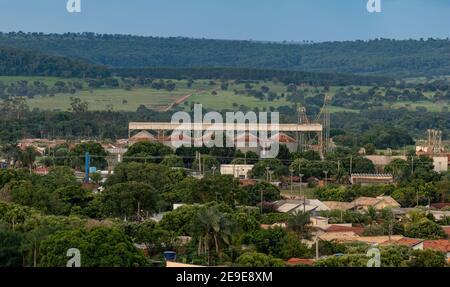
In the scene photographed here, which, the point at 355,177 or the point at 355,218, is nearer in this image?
the point at 355,218

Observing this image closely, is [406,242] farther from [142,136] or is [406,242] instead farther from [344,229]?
[142,136]

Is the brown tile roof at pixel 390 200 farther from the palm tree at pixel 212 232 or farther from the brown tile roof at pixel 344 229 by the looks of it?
the palm tree at pixel 212 232

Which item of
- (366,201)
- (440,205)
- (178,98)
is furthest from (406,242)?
(178,98)

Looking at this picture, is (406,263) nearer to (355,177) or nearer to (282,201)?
(282,201)

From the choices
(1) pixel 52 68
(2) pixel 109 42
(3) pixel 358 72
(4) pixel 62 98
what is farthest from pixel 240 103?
(2) pixel 109 42
